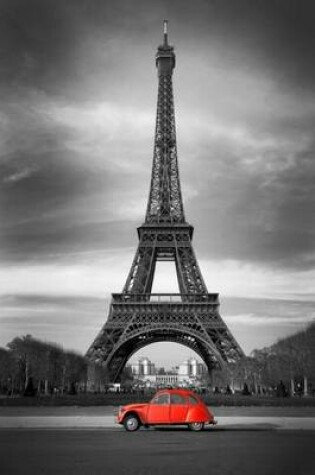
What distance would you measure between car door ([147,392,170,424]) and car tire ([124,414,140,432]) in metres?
0.59

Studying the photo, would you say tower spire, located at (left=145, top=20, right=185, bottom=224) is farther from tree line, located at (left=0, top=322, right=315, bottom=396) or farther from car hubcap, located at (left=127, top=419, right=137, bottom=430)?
car hubcap, located at (left=127, top=419, right=137, bottom=430)

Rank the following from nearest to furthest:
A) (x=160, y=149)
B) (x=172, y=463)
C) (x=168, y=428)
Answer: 1. (x=172, y=463)
2. (x=168, y=428)
3. (x=160, y=149)

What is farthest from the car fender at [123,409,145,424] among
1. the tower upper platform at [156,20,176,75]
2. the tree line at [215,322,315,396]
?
the tower upper platform at [156,20,176,75]

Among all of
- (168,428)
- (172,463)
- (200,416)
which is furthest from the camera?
(168,428)

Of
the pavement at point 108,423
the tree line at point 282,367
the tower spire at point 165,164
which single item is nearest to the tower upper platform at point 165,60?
the tower spire at point 165,164

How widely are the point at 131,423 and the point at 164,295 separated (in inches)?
2406

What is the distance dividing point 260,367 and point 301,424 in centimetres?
6318

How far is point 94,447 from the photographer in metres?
16.2

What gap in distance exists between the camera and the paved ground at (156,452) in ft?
40.0

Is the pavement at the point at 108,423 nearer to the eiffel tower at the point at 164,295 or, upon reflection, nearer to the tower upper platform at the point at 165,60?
the eiffel tower at the point at 164,295

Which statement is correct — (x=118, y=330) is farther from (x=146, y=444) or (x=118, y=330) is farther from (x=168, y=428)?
(x=146, y=444)

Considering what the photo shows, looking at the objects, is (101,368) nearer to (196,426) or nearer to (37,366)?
(37,366)

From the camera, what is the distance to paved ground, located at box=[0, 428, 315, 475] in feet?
40.0

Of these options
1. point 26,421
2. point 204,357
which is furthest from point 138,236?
point 26,421
